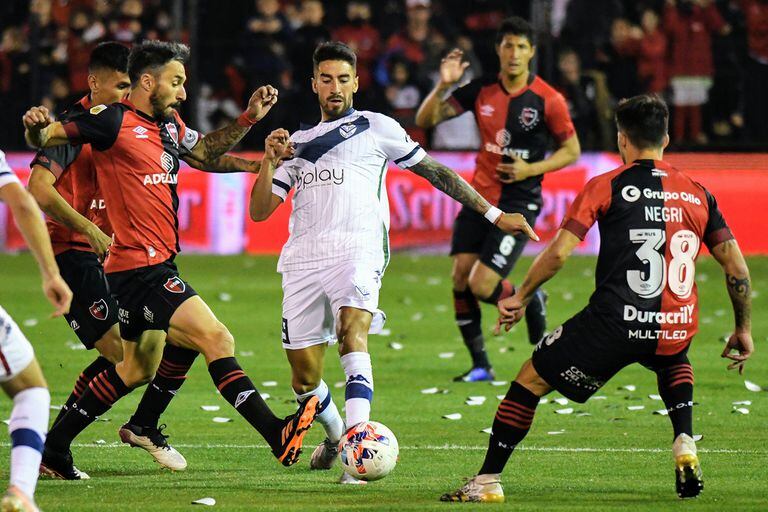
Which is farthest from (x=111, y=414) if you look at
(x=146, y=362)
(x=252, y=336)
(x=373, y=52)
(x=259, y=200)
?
(x=373, y=52)

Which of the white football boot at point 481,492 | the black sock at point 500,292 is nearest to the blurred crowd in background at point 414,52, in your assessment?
the black sock at point 500,292

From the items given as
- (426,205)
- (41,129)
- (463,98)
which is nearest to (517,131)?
(463,98)

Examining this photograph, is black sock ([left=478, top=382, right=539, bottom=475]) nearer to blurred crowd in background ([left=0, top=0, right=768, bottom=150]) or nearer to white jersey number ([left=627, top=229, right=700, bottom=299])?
white jersey number ([left=627, top=229, right=700, bottom=299])

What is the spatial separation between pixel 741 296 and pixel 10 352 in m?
3.24

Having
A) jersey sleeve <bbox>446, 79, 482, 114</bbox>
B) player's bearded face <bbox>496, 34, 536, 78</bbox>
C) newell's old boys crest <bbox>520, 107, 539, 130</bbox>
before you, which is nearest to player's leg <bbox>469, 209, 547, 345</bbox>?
newell's old boys crest <bbox>520, 107, 539, 130</bbox>

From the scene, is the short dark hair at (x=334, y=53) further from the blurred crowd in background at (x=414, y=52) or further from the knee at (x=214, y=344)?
the blurred crowd in background at (x=414, y=52)

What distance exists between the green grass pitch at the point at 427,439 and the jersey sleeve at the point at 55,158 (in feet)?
5.06

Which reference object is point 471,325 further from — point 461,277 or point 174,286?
point 174,286

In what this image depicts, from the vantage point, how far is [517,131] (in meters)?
11.1

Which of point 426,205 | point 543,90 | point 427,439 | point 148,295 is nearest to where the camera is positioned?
point 148,295

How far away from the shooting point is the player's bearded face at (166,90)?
7.50 meters

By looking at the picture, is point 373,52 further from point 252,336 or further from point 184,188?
point 252,336

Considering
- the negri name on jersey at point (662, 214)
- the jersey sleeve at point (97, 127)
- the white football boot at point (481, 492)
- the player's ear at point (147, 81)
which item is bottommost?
the white football boot at point (481, 492)

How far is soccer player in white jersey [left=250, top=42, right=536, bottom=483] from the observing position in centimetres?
730
